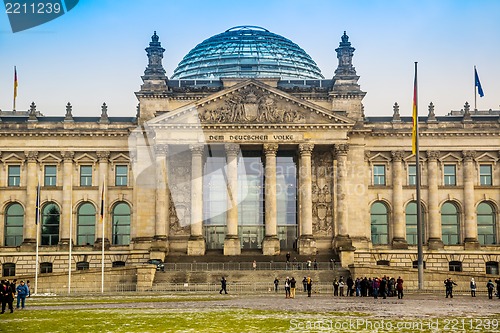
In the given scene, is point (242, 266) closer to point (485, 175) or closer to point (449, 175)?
point (449, 175)

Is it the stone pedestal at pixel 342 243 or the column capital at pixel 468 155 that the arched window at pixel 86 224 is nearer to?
the stone pedestal at pixel 342 243

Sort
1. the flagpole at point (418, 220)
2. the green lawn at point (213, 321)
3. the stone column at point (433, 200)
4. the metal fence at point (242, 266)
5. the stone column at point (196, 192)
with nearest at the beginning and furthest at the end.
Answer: the green lawn at point (213, 321)
the flagpole at point (418, 220)
the metal fence at point (242, 266)
the stone column at point (196, 192)
the stone column at point (433, 200)

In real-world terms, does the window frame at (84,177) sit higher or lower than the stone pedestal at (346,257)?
higher

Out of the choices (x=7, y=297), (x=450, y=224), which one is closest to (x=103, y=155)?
(x=450, y=224)

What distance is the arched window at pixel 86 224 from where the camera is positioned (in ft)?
301

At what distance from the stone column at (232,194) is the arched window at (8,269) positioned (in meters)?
23.1

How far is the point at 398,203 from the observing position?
91.8 metres

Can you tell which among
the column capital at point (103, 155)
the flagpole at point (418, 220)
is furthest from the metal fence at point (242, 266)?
the column capital at point (103, 155)

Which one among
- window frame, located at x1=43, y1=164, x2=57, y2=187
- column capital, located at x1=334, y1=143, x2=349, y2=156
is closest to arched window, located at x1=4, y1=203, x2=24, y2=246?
window frame, located at x1=43, y1=164, x2=57, y2=187

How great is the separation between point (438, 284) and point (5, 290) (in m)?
40.0

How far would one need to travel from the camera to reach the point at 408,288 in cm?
7081

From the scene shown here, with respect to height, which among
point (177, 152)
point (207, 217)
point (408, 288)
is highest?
point (177, 152)

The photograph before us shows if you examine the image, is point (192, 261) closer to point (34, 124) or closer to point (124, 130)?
point (124, 130)

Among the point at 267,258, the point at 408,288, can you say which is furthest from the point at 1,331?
the point at 267,258
